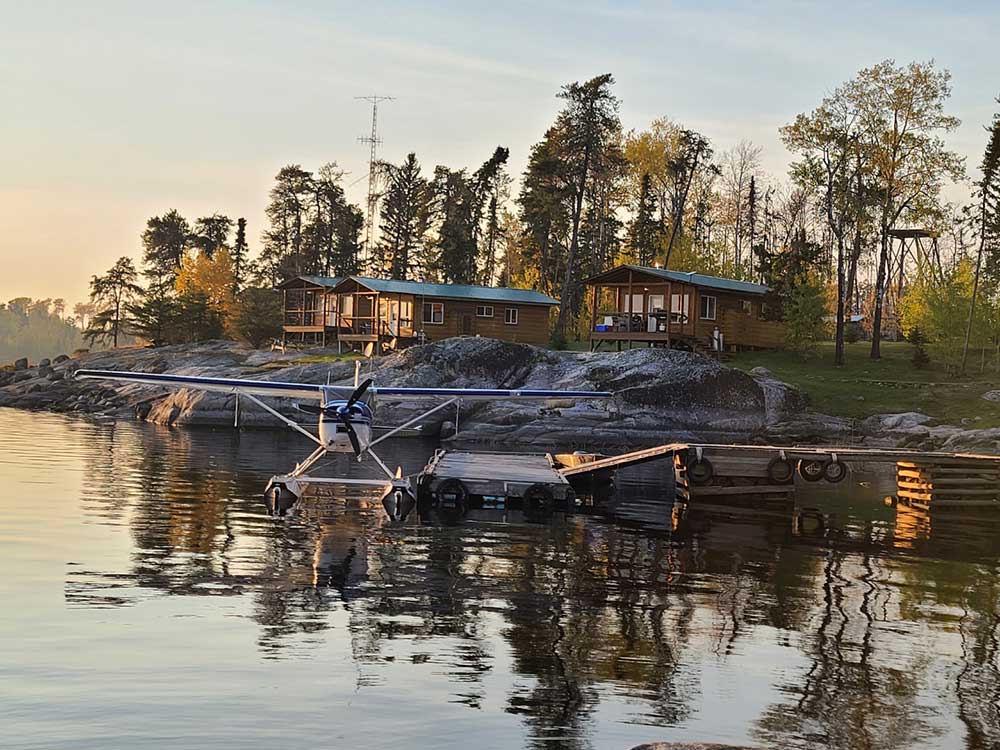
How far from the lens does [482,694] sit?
9484mm

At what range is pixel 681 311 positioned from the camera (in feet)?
191

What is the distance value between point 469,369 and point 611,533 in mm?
32973

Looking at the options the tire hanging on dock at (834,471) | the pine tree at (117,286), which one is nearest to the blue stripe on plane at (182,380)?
the tire hanging on dock at (834,471)

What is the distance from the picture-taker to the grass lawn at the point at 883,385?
46.7 metres

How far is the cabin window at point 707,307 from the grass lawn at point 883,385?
113 inches

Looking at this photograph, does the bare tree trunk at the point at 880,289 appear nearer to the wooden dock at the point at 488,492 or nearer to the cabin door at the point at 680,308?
the cabin door at the point at 680,308

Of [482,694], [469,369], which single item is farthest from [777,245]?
[482,694]

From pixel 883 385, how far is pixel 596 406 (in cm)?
1458

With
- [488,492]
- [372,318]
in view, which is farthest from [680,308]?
[488,492]

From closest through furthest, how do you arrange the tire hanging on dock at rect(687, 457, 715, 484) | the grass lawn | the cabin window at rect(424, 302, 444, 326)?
the tire hanging on dock at rect(687, 457, 715, 484), the grass lawn, the cabin window at rect(424, 302, 444, 326)

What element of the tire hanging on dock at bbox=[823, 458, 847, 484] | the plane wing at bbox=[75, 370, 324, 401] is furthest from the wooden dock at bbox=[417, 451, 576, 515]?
the tire hanging on dock at bbox=[823, 458, 847, 484]

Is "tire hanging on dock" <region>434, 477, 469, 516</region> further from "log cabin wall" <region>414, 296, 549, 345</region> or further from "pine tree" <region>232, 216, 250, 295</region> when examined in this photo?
"pine tree" <region>232, 216, 250, 295</region>

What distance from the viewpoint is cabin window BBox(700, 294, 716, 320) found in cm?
5831

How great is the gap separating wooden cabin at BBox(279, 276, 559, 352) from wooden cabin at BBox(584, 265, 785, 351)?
24.4ft
